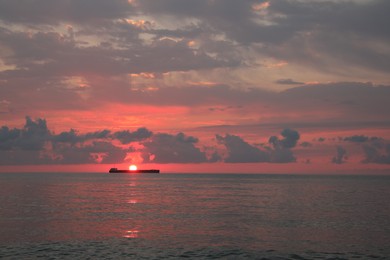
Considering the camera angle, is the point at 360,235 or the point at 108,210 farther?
the point at 108,210

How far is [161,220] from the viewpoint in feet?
221

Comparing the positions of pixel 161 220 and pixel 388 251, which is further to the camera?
pixel 161 220

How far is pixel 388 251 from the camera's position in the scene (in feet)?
147

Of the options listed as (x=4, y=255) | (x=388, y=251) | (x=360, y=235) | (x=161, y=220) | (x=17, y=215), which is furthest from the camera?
(x=17, y=215)

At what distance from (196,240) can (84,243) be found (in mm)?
13195

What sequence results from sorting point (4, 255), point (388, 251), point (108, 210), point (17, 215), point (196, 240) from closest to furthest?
point (4, 255)
point (388, 251)
point (196, 240)
point (17, 215)
point (108, 210)

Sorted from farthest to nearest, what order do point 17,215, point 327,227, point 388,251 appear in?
point 17,215 < point 327,227 < point 388,251

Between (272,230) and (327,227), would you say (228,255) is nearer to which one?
(272,230)

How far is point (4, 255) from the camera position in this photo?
4078 centimetres

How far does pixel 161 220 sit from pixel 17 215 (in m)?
26.2

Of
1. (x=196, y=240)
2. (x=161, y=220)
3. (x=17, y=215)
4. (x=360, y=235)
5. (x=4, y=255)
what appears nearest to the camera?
(x=4, y=255)

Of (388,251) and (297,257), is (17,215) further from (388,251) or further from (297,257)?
(388,251)

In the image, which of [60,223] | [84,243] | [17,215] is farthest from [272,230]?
[17,215]

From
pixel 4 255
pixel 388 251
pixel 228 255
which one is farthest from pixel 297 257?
pixel 4 255
